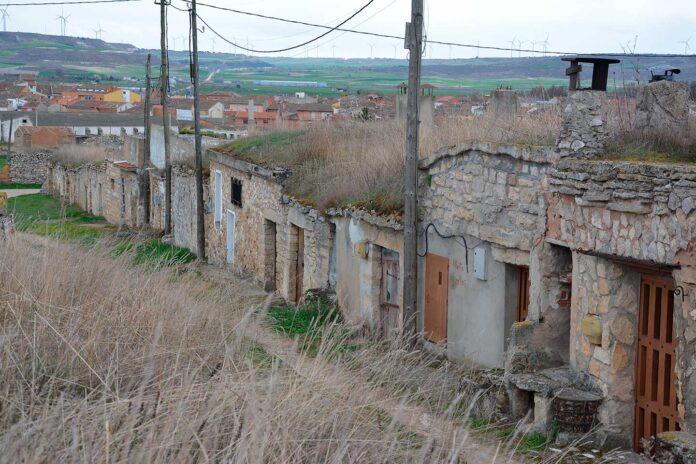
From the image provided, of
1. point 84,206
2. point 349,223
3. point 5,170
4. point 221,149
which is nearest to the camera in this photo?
point 349,223

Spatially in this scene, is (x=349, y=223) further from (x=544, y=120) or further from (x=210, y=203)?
(x=210, y=203)

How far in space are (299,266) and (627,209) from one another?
10251mm

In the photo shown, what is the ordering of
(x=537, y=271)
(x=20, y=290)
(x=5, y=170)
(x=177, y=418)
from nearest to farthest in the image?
(x=177, y=418) < (x=20, y=290) < (x=537, y=271) < (x=5, y=170)

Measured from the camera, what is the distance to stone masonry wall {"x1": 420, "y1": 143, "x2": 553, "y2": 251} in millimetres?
10086

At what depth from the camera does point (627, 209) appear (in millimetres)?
8039

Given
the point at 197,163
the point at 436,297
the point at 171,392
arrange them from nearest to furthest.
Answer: the point at 171,392 < the point at 436,297 < the point at 197,163

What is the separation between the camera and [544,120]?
1162cm

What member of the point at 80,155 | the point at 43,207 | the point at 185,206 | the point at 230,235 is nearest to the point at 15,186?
the point at 80,155

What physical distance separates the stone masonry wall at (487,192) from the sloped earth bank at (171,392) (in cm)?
330

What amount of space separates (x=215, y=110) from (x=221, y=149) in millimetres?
73891

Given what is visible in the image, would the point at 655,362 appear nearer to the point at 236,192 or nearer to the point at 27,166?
the point at 236,192

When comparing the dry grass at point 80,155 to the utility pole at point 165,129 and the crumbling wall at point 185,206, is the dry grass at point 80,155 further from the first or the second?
the crumbling wall at point 185,206

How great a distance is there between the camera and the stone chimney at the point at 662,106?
30.6ft

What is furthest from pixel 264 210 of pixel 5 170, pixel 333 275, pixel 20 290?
pixel 5 170
